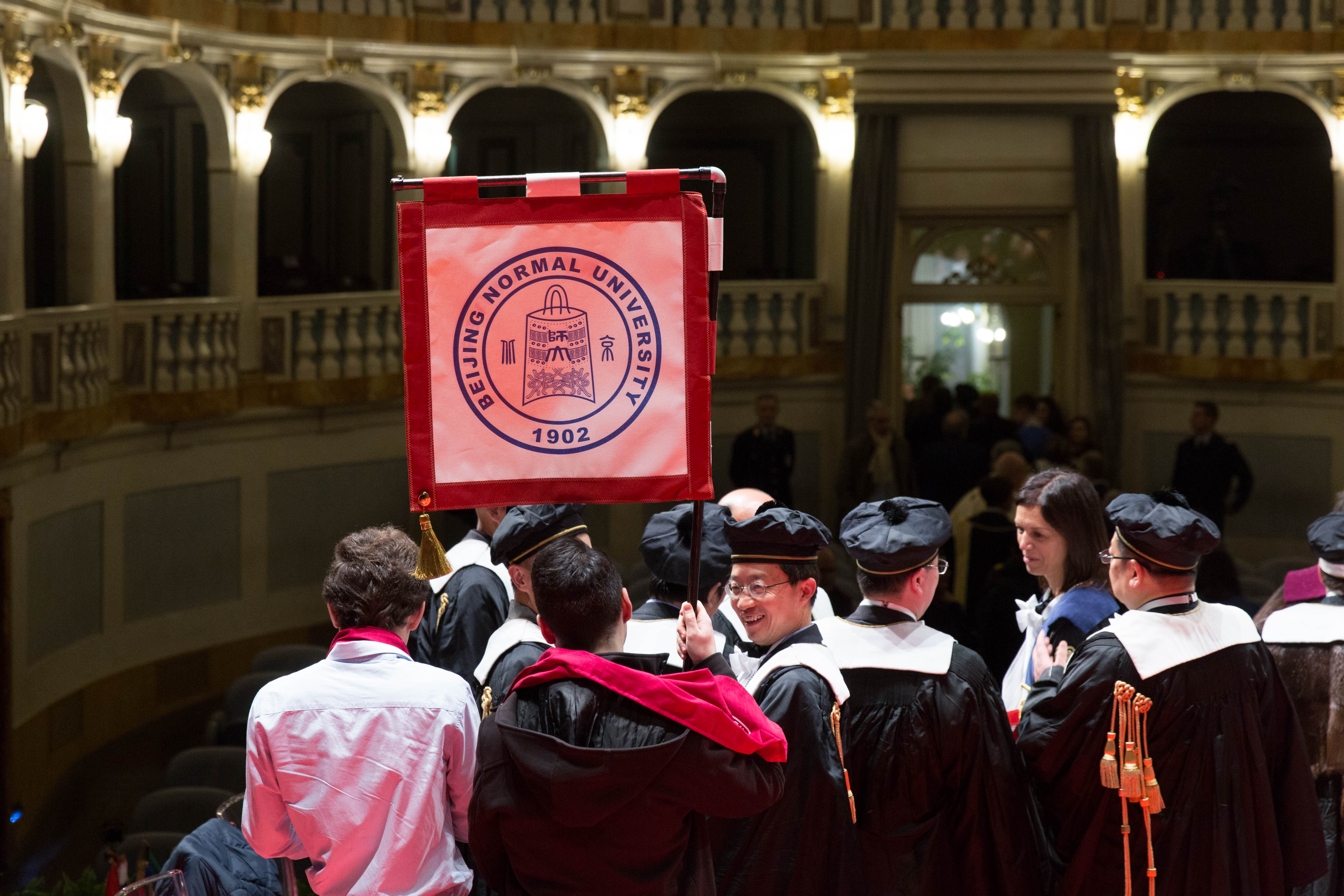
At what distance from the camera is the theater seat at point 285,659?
7.68 meters

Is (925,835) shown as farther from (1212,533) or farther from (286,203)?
(286,203)

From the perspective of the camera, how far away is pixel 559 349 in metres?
3.23

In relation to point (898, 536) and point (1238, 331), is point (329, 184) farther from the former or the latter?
point (898, 536)

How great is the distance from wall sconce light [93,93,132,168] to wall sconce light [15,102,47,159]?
77 cm

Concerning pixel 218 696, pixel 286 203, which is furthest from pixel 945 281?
pixel 218 696

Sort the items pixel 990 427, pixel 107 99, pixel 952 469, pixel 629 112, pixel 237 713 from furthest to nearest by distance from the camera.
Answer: pixel 629 112
pixel 990 427
pixel 952 469
pixel 107 99
pixel 237 713

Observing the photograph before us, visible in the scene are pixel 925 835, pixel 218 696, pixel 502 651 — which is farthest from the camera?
pixel 218 696

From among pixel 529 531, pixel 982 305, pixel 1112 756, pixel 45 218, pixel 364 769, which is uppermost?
pixel 45 218

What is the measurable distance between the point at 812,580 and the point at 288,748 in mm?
1273

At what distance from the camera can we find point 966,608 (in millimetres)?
7633

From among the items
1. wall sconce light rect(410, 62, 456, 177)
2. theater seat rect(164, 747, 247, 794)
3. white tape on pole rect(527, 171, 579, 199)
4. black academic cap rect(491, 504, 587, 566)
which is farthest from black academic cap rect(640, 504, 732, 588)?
wall sconce light rect(410, 62, 456, 177)

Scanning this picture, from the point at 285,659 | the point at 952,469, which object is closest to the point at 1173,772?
the point at 285,659

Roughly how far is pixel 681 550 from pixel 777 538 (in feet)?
1.30

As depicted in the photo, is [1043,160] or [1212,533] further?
[1043,160]
